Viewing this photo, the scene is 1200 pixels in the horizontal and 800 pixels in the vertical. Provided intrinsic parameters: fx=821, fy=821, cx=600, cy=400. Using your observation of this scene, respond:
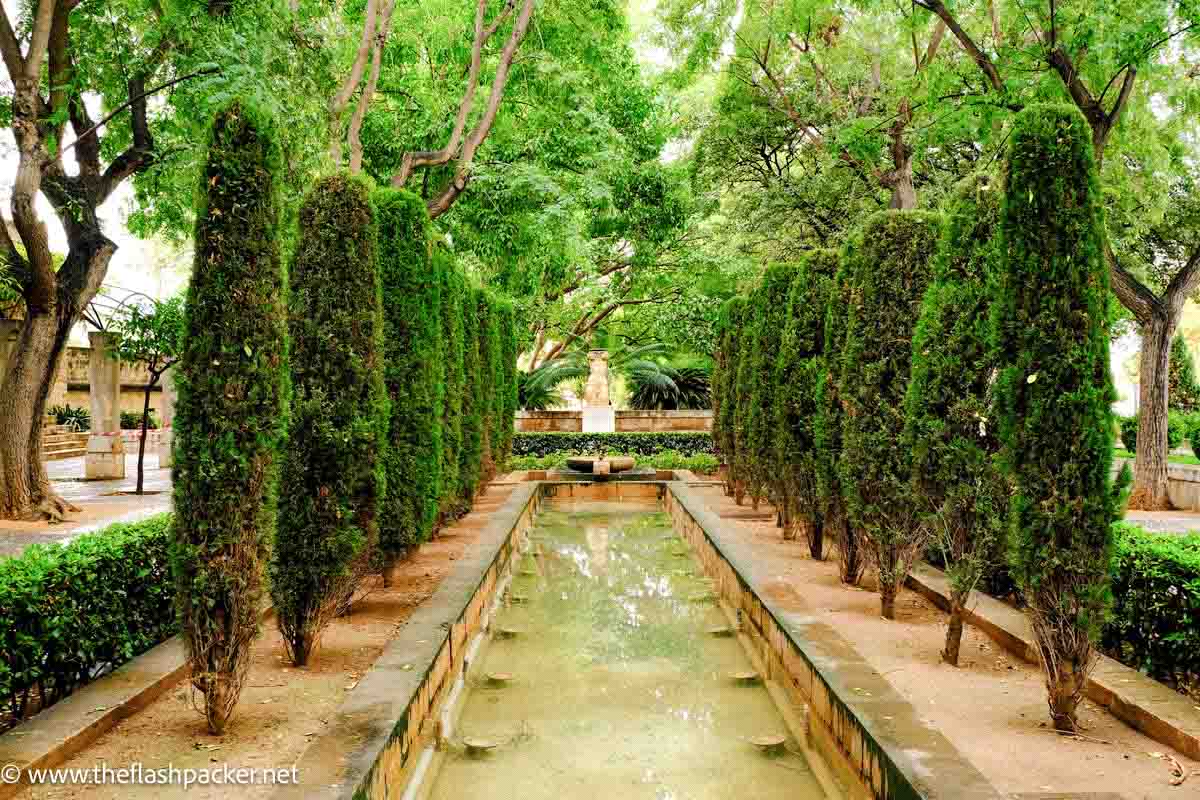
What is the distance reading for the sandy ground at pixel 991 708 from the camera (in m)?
3.43

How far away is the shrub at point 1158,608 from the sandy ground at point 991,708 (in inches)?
20.9

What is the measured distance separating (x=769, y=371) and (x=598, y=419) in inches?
508

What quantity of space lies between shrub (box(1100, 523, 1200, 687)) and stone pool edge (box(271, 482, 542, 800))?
3744mm

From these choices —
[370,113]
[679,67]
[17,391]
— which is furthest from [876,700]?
[679,67]

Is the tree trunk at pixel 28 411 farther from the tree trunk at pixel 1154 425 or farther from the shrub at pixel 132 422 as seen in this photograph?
the shrub at pixel 132 422

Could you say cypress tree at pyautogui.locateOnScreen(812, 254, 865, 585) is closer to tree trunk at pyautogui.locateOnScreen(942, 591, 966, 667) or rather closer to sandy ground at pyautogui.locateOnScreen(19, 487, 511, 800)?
tree trunk at pyautogui.locateOnScreen(942, 591, 966, 667)

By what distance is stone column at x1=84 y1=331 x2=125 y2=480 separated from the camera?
654 inches

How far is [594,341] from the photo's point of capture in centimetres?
2895

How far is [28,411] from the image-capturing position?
10.3 metres

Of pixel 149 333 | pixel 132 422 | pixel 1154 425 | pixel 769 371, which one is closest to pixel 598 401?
pixel 149 333

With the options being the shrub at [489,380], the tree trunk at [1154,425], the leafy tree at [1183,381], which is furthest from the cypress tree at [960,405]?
the leafy tree at [1183,381]

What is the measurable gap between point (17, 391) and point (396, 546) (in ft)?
21.2

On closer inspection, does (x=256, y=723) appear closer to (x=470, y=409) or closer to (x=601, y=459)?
(x=470, y=409)

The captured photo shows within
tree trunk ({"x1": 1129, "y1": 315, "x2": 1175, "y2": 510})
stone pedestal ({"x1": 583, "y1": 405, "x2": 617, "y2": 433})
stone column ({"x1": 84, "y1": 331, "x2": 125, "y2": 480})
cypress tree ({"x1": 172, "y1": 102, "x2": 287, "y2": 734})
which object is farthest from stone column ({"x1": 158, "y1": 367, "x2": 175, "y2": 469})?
tree trunk ({"x1": 1129, "y1": 315, "x2": 1175, "y2": 510})
